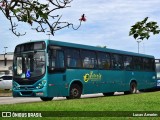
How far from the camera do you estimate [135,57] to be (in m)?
26.6

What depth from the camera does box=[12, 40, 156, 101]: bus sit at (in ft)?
60.0

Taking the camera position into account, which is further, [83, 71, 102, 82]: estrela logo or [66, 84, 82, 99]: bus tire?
[83, 71, 102, 82]: estrela logo

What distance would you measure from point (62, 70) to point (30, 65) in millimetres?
1558

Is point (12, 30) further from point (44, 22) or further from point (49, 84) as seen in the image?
point (49, 84)

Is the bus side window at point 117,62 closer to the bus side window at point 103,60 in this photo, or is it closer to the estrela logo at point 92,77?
the bus side window at point 103,60

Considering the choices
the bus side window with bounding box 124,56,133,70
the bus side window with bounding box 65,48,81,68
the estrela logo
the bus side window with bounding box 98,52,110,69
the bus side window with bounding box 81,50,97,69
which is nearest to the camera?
the bus side window with bounding box 65,48,81,68

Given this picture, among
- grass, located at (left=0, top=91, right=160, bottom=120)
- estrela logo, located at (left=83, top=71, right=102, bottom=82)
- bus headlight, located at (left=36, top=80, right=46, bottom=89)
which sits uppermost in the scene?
estrela logo, located at (left=83, top=71, right=102, bottom=82)

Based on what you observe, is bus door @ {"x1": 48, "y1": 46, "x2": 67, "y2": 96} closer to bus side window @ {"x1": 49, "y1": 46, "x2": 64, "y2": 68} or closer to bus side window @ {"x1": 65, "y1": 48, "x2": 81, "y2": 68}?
bus side window @ {"x1": 49, "y1": 46, "x2": 64, "y2": 68}

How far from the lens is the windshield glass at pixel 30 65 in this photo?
720 inches

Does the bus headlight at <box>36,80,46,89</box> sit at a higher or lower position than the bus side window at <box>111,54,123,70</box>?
lower

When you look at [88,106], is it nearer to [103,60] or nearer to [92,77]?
[92,77]

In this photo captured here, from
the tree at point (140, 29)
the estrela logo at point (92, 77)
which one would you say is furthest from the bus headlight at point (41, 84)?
the tree at point (140, 29)

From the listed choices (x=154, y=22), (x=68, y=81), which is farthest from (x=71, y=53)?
(x=154, y=22)

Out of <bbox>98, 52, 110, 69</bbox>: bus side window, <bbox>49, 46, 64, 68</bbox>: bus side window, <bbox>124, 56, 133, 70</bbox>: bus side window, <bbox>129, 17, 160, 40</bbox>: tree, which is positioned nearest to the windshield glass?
<bbox>49, 46, 64, 68</bbox>: bus side window
